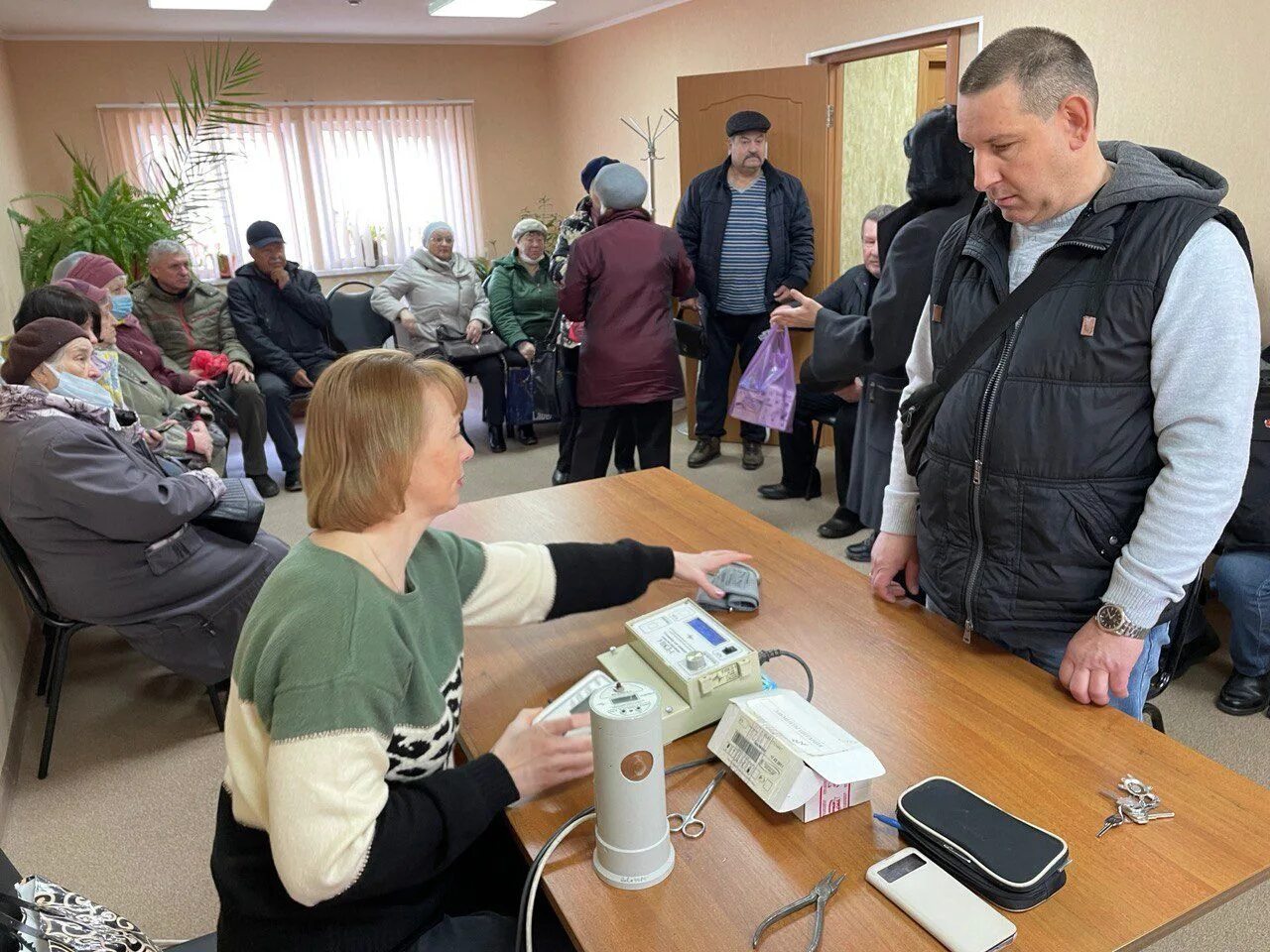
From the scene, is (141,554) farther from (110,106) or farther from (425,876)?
(110,106)

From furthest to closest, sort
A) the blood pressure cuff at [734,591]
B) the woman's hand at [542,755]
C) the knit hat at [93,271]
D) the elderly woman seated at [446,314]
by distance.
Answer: the elderly woman seated at [446,314]
the knit hat at [93,271]
the blood pressure cuff at [734,591]
the woman's hand at [542,755]

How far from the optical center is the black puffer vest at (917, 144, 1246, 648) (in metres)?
1.21

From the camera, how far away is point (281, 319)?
506 cm

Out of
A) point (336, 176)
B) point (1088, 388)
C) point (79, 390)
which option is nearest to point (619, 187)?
point (79, 390)

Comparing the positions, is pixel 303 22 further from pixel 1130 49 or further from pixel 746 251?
pixel 1130 49

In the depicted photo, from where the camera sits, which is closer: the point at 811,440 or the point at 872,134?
the point at 811,440

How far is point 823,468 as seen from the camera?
4.76 meters

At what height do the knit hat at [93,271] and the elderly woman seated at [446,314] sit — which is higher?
the knit hat at [93,271]

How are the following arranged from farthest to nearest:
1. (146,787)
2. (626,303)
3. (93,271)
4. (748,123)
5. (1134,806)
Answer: (748,123) < (93,271) < (626,303) < (146,787) < (1134,806)

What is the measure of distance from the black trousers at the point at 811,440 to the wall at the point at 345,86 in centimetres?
476

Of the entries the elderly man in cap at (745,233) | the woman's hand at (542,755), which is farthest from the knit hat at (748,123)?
the woman's hand at (542,755)

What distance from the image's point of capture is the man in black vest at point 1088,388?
1.18 metres

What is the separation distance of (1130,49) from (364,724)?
3739mm

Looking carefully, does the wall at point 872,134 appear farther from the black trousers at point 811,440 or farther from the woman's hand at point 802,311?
the woman's hand at point 802,311
